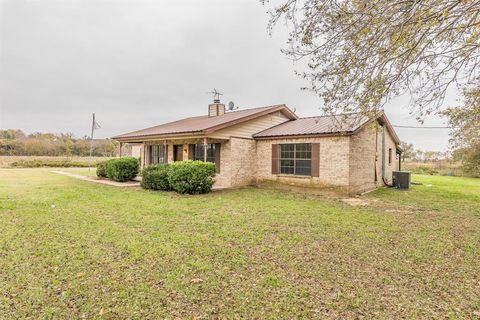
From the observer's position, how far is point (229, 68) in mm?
17641

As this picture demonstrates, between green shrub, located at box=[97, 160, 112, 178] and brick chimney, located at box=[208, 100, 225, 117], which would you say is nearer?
green shrub, located at box=[97, 160, 112, 178]

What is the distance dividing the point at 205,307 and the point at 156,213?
488 cm

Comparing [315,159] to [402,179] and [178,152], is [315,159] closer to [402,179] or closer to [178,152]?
[402,179]

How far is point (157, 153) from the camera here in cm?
1741

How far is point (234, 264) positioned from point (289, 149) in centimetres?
950

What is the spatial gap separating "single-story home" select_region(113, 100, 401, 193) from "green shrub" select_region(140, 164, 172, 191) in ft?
6.40

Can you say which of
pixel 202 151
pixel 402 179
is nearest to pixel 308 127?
pixel 202 151

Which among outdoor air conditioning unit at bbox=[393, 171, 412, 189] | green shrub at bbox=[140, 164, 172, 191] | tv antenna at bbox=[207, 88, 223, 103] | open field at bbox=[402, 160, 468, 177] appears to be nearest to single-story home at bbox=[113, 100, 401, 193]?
outdoor air conditioning unit at bbox=[393, 171, 412, 189]

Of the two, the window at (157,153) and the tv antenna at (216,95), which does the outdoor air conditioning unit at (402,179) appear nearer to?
the tv antenna at (216,95)

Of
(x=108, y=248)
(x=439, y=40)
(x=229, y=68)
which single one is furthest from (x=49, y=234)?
(x=229, y=68)

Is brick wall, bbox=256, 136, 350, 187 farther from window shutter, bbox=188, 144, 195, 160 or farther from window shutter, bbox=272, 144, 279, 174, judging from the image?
window shutter, bbox=188, 144, 195, 160

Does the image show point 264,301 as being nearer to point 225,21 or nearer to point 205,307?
point 205,307

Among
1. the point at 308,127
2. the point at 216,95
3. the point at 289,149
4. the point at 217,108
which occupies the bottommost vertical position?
the point at 289,149

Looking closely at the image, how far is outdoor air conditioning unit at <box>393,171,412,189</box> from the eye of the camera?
14.4 metres
